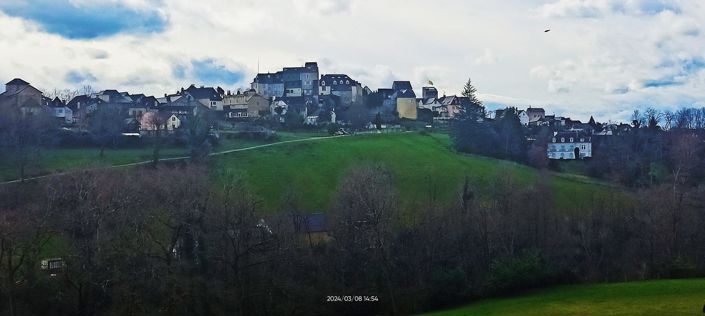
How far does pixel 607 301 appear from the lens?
2594cm

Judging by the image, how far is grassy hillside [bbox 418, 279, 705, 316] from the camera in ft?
76.7

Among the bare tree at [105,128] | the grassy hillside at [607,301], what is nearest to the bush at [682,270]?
the grassy hillside at [607,301]

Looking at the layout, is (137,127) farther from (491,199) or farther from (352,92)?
(352,92)

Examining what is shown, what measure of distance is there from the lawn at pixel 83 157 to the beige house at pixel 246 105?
25.8m

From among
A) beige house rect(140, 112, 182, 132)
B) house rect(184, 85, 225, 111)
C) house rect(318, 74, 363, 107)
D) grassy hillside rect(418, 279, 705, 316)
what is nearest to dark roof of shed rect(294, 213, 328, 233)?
grassy hillside rect(418, 279, 705, 316)

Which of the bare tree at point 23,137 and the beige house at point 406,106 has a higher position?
the beige house at point 406,106

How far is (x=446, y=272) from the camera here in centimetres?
3481

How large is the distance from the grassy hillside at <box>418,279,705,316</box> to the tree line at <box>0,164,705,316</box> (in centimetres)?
289

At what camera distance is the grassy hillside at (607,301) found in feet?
76.7

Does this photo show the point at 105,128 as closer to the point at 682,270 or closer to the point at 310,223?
the point at 310,223

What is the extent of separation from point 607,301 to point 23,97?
69629mm

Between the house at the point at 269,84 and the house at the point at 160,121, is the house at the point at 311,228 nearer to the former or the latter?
the house at the point at 160,121

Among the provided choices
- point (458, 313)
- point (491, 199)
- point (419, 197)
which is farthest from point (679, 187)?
point (458, 313)

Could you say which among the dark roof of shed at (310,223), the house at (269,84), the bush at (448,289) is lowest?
the bush at (448,289)
